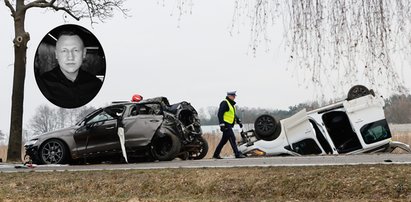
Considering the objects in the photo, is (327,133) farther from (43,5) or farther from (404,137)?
(43,5)

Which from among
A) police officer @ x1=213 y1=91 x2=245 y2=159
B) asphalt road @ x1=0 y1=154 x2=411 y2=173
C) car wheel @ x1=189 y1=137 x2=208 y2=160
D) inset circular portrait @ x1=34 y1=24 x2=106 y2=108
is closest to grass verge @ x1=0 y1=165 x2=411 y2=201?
asphalt road @ x1=0 y1=154 x2=411 y2=173

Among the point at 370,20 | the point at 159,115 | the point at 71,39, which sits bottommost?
the point at 159,115

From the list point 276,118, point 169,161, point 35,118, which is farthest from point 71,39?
point 35,118

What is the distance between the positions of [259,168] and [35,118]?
1549 inches

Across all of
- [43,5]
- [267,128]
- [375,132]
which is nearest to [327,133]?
[375,132]

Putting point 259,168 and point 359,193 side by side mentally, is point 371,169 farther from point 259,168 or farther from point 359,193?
point 259,168

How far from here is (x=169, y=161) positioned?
617 inches

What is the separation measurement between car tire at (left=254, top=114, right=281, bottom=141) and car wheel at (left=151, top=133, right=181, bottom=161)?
2.35 m

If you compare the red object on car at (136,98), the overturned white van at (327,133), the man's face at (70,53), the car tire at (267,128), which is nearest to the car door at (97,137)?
the red object on car at (136,98)

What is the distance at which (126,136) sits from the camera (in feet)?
51.4

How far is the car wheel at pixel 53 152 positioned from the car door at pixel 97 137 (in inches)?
17.7

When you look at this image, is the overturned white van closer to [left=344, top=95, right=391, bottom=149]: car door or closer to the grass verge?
[left=344, top=95, right=391, bottom=149]: car door

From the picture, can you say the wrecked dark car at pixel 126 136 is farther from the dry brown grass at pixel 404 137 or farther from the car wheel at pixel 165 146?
the dry brown grass at pixel 404 137

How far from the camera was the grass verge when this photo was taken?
8789 mm
